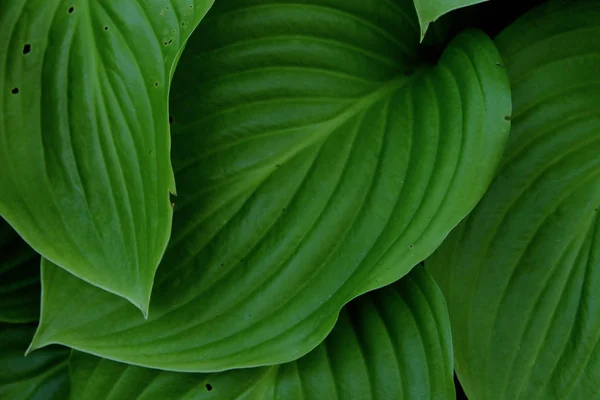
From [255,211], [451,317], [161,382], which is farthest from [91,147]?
[451,317]

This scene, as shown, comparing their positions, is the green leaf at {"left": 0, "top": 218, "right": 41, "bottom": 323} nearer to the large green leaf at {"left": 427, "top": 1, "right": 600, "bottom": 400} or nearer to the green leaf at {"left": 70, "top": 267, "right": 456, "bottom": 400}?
the green leaf at {"left": 70, "top": 267, "right": 456, "bottom": 400}

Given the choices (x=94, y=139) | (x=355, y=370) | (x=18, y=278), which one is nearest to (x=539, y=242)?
(x=355, y=370)

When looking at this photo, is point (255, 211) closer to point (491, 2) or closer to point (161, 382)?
point (161, 382)

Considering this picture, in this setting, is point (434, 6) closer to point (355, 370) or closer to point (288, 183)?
point (288, 183)

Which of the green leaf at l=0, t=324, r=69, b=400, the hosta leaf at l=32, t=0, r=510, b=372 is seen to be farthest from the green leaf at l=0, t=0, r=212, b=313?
the green leaf at l=0, t=324, r=69, b=400

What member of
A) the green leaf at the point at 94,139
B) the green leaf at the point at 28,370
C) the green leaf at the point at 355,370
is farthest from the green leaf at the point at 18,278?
the green leaf at the point at 94,139

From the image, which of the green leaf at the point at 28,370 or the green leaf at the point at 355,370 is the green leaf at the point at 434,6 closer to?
the green leaf at the point at 355,370
